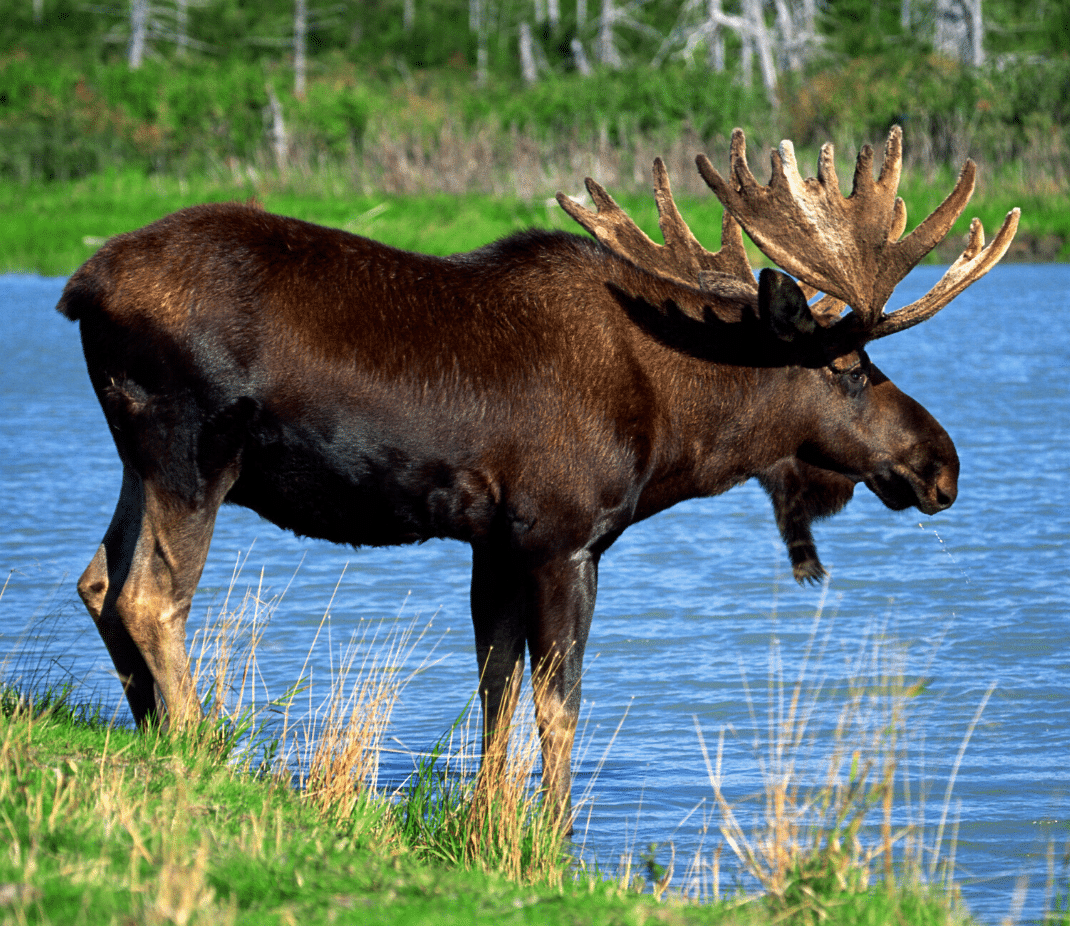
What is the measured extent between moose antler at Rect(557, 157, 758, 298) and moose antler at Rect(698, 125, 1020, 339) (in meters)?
0.28

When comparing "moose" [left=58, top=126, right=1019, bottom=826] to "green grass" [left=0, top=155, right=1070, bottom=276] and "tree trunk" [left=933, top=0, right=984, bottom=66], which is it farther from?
"tree trunk" [left=933, top=0, right=984, bottom=66]

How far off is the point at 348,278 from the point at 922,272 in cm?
2059

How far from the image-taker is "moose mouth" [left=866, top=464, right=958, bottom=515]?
20.2 feet

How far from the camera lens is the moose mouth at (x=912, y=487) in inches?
243

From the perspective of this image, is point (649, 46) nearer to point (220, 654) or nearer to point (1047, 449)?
point (1047, 449)

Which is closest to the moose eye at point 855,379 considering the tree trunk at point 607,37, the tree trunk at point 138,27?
the tree trunk at point 607,37

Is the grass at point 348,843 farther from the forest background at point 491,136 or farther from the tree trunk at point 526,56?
the tree trunk at point 526,56

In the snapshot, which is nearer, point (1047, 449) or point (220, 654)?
point (220, 654)

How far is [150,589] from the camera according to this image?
5320 millimetres

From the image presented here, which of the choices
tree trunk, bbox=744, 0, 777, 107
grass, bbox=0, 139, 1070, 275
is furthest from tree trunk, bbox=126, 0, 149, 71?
grass, bbox=0, 139, 1070, 275

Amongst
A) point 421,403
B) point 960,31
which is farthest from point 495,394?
point 960,31

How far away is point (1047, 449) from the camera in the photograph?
475 inches

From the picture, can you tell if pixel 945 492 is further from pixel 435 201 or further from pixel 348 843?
pixel 435 201

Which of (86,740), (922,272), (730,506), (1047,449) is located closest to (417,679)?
(86,740)
